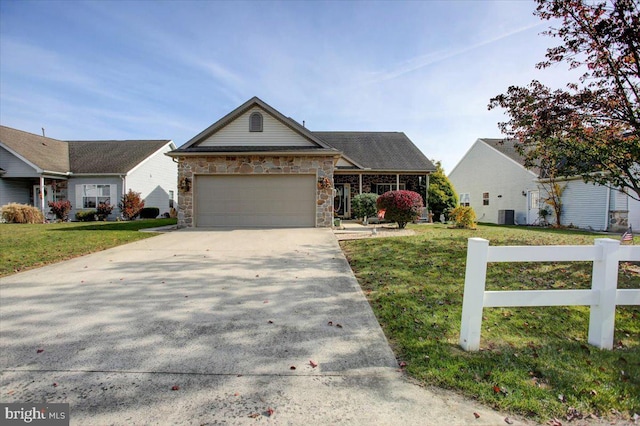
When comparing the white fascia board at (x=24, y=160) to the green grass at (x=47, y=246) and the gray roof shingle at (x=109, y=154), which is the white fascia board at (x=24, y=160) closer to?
the gray roof shingle at (x=109, y=154)

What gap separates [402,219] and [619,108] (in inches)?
293

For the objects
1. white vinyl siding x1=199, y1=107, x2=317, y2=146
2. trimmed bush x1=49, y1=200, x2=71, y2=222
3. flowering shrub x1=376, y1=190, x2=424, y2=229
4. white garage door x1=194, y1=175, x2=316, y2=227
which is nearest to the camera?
flowering shrub x1=376, y1=190, x2=424, y2=229

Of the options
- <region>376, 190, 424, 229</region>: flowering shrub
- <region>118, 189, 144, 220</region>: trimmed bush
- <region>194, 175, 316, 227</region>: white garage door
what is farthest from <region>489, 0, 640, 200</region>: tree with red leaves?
<region>118, 189, 144, 220</region>: trimmed bush

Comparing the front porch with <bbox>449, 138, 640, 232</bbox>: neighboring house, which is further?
the front porch

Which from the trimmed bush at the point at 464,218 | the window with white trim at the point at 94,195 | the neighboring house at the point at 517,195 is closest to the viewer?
the trimmed bush at the point at 464,218

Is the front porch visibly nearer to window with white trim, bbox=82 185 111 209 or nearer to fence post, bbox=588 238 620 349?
window with white trim, bbox=82 185 111 209

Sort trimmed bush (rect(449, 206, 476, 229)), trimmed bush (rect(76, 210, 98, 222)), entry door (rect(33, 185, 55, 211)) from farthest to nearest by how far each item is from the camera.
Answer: entry door (rect(33, 185, 55, 211))
trimmed bush (rect(76, 210, 98, 222))
trimmed bush (rect(449, 206, 476, 229))

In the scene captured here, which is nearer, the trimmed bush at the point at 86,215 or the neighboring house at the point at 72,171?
the neighboring house at the point at 72,171

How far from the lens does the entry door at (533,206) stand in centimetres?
1967

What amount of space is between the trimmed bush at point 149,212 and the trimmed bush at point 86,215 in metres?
2.63

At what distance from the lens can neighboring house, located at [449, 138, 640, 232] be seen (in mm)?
15484

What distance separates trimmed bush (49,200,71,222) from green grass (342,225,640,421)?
20993 mm

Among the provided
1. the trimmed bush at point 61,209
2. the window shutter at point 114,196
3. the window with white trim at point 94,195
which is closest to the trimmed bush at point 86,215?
the trimmed bush at point 61,209

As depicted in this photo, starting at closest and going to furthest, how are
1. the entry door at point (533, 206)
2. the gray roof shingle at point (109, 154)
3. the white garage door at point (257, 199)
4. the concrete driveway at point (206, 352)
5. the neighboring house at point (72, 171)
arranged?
1. the concrete driveway at point (206, 352)
2. the white garage door at point (257, 199)
3. the neighboring house at point (72, 171)
4. the entry door at point (533, 206)
5. the gray roof shingle at point (109, 154)
